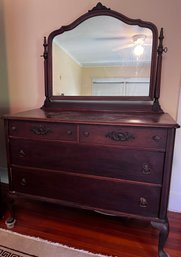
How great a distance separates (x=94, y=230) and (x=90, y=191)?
0.42m

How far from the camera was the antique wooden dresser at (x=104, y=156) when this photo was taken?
1.23 metres

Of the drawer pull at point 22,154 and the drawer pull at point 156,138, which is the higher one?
the drawer pull at point 156,138

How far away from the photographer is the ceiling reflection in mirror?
5.33 feet

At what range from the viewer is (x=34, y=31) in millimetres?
1886

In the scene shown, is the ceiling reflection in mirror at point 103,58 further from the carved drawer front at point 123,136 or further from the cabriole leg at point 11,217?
the cabriole leg at point 11,217

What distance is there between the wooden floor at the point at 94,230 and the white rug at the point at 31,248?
2.2 inches

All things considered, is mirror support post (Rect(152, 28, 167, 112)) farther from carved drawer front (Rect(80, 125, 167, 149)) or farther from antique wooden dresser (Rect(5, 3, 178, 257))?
carved drawer front (Rect(80, 125, 167, 149))

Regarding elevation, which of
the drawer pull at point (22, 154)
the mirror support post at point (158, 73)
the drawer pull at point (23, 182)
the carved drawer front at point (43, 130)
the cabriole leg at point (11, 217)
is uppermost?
the mirror support post at point (158, 73)

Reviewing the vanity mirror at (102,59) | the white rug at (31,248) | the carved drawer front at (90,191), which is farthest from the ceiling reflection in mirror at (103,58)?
the white rug at (31,248)

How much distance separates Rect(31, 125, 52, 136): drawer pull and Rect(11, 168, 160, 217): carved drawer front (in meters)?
0.30

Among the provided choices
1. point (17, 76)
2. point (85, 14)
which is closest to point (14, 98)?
point (17, 76)

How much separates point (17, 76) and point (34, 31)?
0.47m

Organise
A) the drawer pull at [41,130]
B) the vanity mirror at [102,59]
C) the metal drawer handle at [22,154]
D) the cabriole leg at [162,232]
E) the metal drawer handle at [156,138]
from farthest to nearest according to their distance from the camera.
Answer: the vanity mirror at [102,59], the metal drawer handle at [22,154], the drawer pull at [41,130], the cabriole leg at [162,232], the metal drawer handle at [156,138]

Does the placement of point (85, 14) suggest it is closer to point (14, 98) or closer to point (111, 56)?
point (111, 56)
